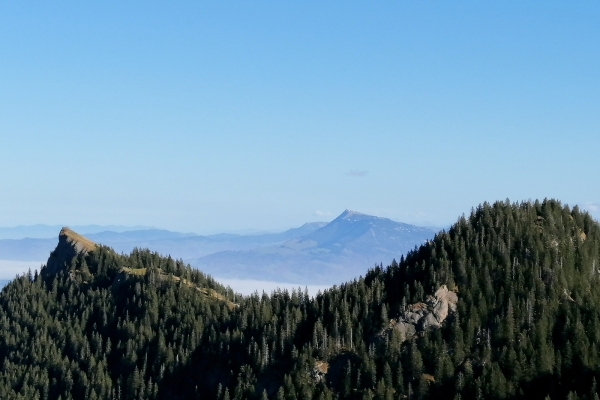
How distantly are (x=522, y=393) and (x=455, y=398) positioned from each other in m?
17.9

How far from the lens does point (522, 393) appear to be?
199750 mm

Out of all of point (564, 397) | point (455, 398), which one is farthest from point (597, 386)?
point (455, 398)

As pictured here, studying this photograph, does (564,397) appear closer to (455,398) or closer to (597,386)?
(597,386)

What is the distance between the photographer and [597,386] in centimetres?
Result: 19338

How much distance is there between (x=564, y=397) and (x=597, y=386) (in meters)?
9.08

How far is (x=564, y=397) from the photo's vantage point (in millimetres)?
197750

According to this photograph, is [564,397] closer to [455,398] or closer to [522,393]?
[522,393]

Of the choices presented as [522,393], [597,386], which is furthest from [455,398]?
[597,386]

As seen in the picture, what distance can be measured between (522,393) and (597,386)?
18736 mm

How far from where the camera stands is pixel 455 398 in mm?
199000

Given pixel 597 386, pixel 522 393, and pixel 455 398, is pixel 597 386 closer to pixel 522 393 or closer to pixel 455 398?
pixel 522 393

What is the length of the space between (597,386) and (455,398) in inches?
1411

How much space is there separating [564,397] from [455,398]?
92.7 ft
